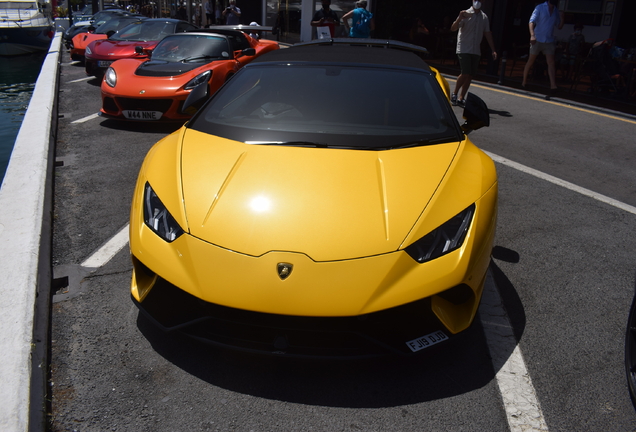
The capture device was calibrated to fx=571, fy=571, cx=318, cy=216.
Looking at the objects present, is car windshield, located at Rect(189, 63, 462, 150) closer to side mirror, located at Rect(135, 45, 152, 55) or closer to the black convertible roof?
the black convertible roof

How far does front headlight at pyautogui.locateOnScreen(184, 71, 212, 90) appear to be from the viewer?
796cm

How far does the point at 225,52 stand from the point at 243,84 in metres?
5.53

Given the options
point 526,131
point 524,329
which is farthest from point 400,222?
point 526,131

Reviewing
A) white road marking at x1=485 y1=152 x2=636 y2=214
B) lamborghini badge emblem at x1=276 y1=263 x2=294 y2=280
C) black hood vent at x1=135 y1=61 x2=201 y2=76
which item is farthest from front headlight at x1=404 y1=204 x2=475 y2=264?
black hood vent at x1=135 y1=61 x2=201 y2=76

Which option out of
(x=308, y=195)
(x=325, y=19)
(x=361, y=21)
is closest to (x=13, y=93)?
(x=325, y=19)

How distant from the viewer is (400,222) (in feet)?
8.63

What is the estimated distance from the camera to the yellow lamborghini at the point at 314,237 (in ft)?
7.98

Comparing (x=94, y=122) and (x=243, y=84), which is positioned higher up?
(x=243, y=84)

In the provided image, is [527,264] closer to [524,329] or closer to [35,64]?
[524,329]

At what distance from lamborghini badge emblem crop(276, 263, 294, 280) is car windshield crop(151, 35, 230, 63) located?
7066 millimetres

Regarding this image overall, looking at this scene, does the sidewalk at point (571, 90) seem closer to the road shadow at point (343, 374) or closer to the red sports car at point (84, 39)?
the road shadow at point (343, 374)

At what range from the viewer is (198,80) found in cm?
805

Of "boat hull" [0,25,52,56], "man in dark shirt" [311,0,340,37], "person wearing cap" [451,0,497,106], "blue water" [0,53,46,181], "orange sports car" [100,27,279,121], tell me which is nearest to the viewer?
"orange sports car" [100,27,279,121]

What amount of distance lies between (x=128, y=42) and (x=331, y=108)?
10.3 meters
